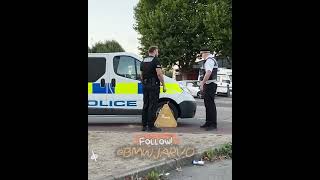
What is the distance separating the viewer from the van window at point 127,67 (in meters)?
4.54

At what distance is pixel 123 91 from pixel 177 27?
1854 millimetres

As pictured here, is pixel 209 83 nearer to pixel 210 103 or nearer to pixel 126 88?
pixel 210 103

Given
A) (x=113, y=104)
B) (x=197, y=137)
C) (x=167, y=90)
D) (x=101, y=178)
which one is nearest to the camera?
(x=101, y=178)

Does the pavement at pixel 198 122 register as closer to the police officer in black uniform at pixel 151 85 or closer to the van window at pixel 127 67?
the police officer in black uniform at pixel 151 85

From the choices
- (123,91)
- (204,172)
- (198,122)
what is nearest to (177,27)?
(198,122)

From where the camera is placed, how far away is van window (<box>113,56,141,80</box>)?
14.9ft

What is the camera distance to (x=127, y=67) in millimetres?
5266

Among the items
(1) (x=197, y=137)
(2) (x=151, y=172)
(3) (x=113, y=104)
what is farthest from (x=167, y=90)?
(3) (x=113, y=104)

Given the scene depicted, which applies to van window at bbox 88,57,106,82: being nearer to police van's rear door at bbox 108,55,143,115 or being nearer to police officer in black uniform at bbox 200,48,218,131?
police van's rear door at bbox 108,55,143,115

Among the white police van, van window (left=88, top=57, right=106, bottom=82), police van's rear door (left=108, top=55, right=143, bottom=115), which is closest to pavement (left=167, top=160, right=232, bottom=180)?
the white police van

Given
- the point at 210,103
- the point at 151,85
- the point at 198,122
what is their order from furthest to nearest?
1. the point at 198,122
2. the point at 151,85
3. the point at 210,103
